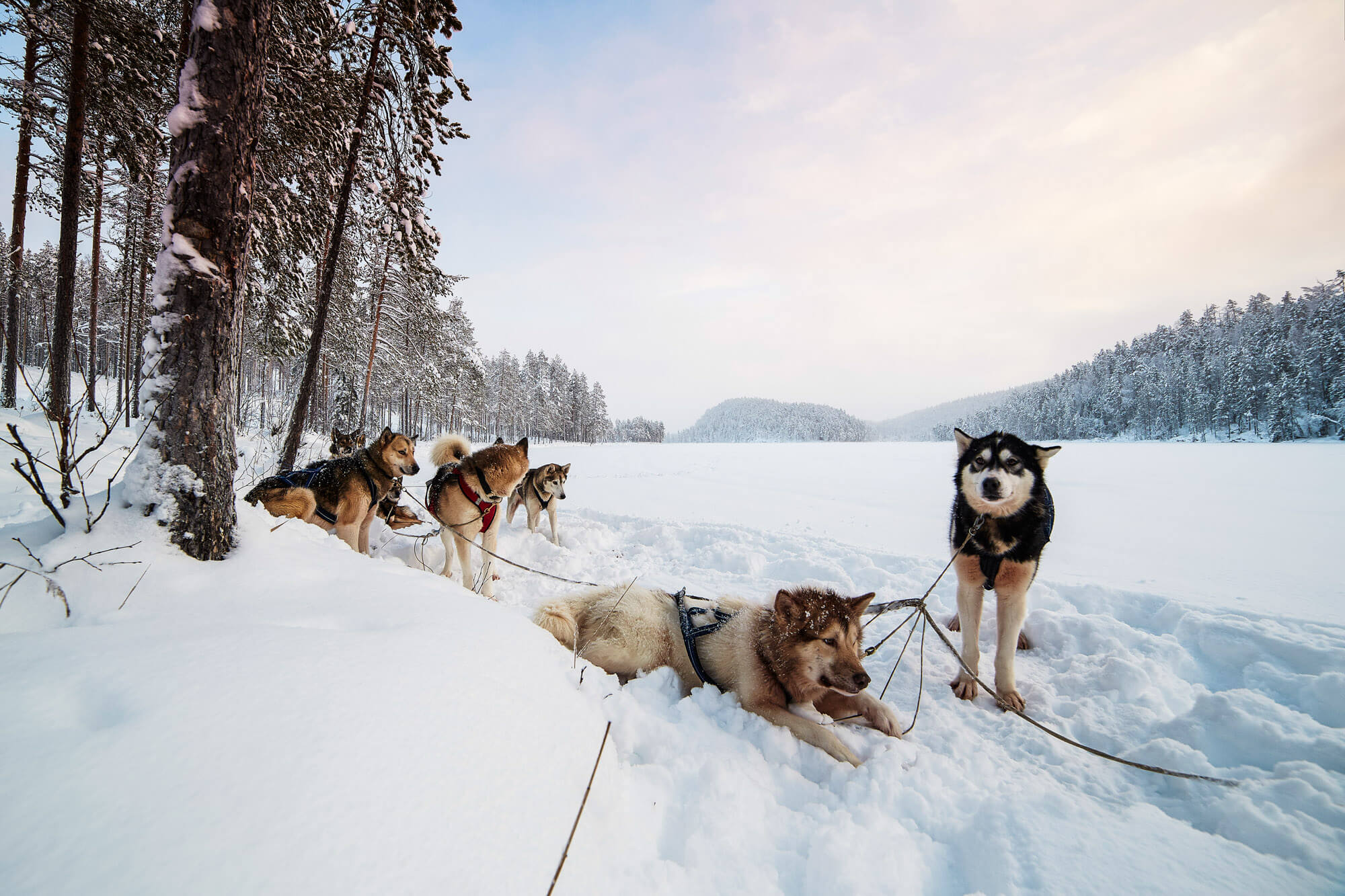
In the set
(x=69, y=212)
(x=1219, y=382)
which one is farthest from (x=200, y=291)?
(x=1219, y=382)

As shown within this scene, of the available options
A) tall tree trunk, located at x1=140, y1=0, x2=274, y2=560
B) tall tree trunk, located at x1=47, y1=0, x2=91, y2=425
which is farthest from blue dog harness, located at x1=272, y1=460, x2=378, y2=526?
tall tree trunk, located at x1=47, y1=0, x2=91, y2=425

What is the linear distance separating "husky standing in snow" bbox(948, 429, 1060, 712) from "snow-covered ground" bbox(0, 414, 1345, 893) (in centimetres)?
33

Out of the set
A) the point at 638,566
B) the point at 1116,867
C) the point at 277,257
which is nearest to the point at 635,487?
the point at 638,566

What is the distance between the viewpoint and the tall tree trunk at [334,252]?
8.59m

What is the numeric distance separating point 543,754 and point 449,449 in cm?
577

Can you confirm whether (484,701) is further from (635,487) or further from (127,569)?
(635,487)

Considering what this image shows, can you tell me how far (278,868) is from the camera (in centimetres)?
111

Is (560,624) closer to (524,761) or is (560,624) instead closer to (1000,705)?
(524,761)

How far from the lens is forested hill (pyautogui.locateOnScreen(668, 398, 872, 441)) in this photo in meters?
138

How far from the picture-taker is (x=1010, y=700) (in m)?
3.14

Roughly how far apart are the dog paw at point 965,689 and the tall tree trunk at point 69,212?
1268 centimetres

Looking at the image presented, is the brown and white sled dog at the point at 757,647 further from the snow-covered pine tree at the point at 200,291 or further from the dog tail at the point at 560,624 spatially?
the snow-covered pine tree at the point at 200,291

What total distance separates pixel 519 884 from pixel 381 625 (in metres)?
1.56

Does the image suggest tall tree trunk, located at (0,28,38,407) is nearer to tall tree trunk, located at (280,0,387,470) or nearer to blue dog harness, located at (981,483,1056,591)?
tall tree trunk, located at (280,0,387,470)
